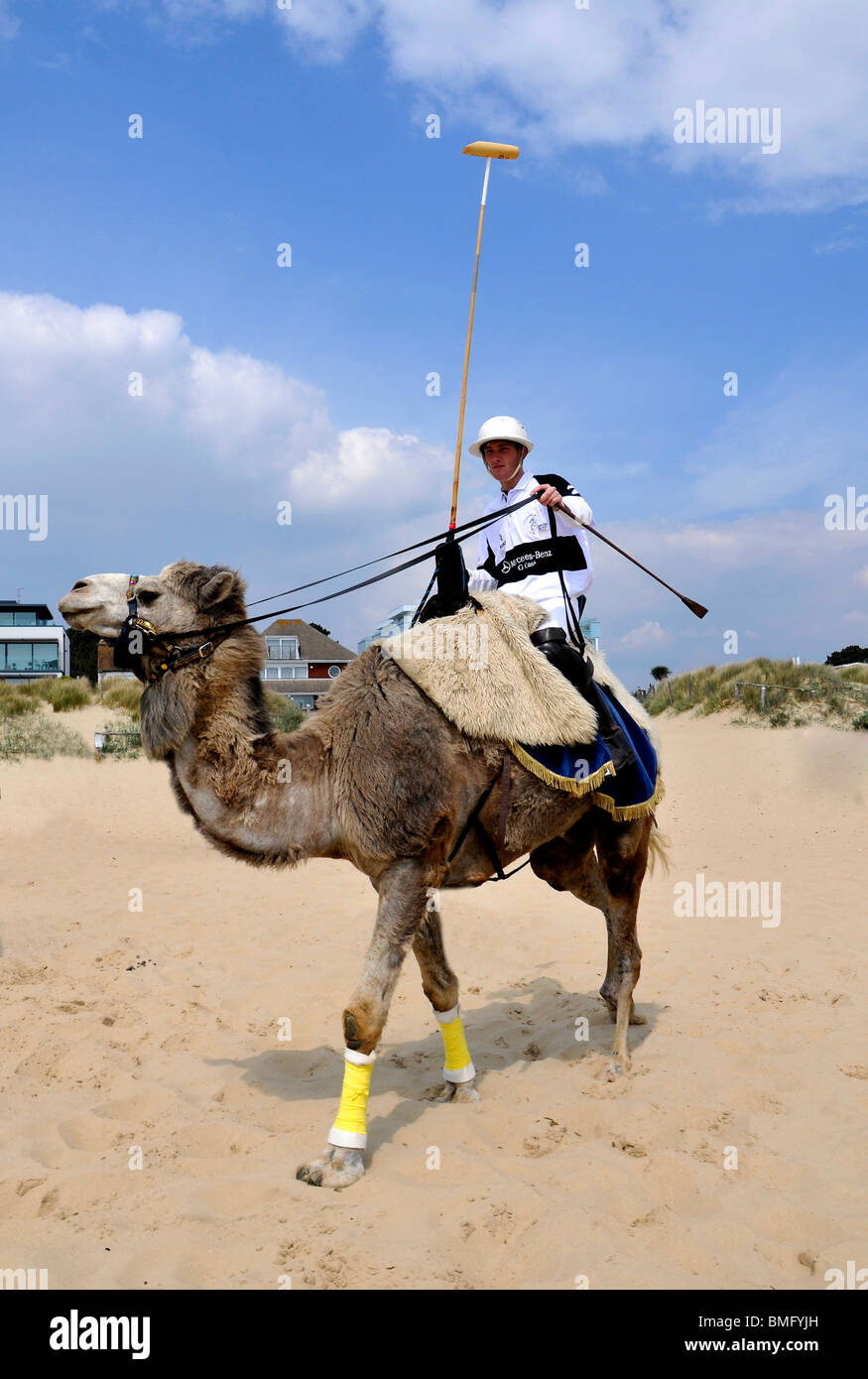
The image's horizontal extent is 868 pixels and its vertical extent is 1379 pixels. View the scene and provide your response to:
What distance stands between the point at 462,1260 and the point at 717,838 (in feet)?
43.3

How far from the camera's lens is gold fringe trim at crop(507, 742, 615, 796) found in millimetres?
4723

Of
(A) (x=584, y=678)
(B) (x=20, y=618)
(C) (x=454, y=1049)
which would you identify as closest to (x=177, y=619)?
(A) (x=584, y=678)

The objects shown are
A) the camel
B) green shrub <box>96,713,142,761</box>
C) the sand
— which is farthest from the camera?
green shrub <box>96,713,142,761</box>

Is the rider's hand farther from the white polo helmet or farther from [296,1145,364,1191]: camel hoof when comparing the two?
[296,1145,364,1191]: camel hoof

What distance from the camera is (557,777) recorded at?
4820mm

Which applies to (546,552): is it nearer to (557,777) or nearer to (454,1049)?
(557,777)

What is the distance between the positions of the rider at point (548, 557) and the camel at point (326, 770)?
0.78 m

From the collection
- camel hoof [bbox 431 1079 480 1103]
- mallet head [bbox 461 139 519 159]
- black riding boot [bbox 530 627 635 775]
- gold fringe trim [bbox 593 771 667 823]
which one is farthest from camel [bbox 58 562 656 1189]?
mallet head [bbox 461 139 519 159]

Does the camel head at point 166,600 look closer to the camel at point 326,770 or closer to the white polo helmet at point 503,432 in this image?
the camel at point 326,770

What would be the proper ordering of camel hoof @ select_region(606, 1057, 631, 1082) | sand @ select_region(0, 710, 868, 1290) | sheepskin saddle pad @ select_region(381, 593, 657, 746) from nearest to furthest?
sand @ select_region(0, 710, 868, 1290)
sheepskin saddle pad @ select_region(381, 593, 657, 746)
camel hoof @ select_region(606, 1057, 631, 1082)

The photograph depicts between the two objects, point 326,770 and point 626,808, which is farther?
point 626,808

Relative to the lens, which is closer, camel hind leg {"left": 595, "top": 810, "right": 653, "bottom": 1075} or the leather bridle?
the leather bridle

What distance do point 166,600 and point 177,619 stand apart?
111mm

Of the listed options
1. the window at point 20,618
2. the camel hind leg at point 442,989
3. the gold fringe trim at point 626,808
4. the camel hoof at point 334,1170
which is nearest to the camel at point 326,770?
the camel hoof at point 334,1170
